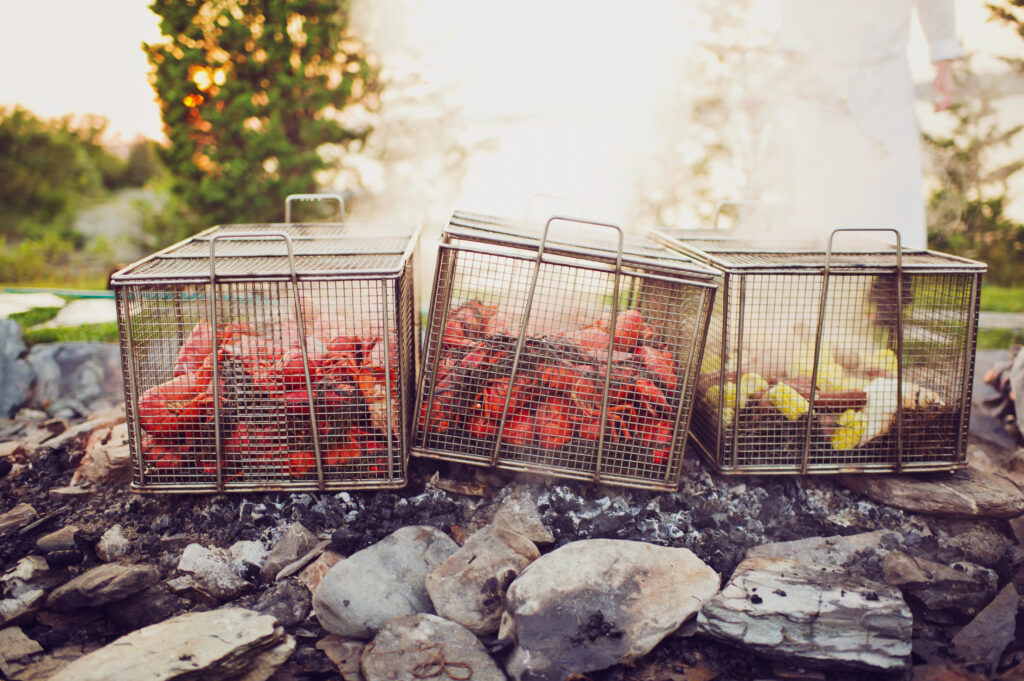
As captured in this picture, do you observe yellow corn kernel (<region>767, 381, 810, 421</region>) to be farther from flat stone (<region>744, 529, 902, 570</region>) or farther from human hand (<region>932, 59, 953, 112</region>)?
human hand (<region>932, 59, 953, 112</region>)

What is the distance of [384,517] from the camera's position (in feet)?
10.2

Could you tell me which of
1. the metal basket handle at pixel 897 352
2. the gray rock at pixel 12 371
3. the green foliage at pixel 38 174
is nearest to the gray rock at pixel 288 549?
the metal basket handle at pixel 897 352

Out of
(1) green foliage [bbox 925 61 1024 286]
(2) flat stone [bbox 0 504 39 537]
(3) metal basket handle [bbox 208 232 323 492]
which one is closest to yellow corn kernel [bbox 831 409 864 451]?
(3) metal basket handle [bbox 208 232 323 492]

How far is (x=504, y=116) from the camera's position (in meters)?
9.45

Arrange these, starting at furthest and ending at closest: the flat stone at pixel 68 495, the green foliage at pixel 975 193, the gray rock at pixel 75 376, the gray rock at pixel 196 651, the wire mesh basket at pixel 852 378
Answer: the green foliage at pixel 975 193 < the gray rock at pixel 75 376 < the flat stone at pixel 68 495 < the wire mesh basket at pixel 852 378 < the gray rock at pixel 196 651

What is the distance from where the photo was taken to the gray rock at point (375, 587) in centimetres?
258

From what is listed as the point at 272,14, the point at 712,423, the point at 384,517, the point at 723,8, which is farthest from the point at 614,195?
the point at 384,517

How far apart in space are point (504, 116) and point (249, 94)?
11.7ft

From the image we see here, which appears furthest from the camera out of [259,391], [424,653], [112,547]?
[259,391]

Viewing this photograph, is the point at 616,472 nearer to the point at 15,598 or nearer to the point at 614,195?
the point at 15,598

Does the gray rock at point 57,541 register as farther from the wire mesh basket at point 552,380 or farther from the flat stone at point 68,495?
the wire mesh basket at point 552,380

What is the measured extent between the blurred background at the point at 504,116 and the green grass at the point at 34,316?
1.32 metres

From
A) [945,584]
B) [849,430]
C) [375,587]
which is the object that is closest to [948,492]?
[849,430]

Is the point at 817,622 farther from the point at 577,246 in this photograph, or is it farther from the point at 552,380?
the point at 577,246
